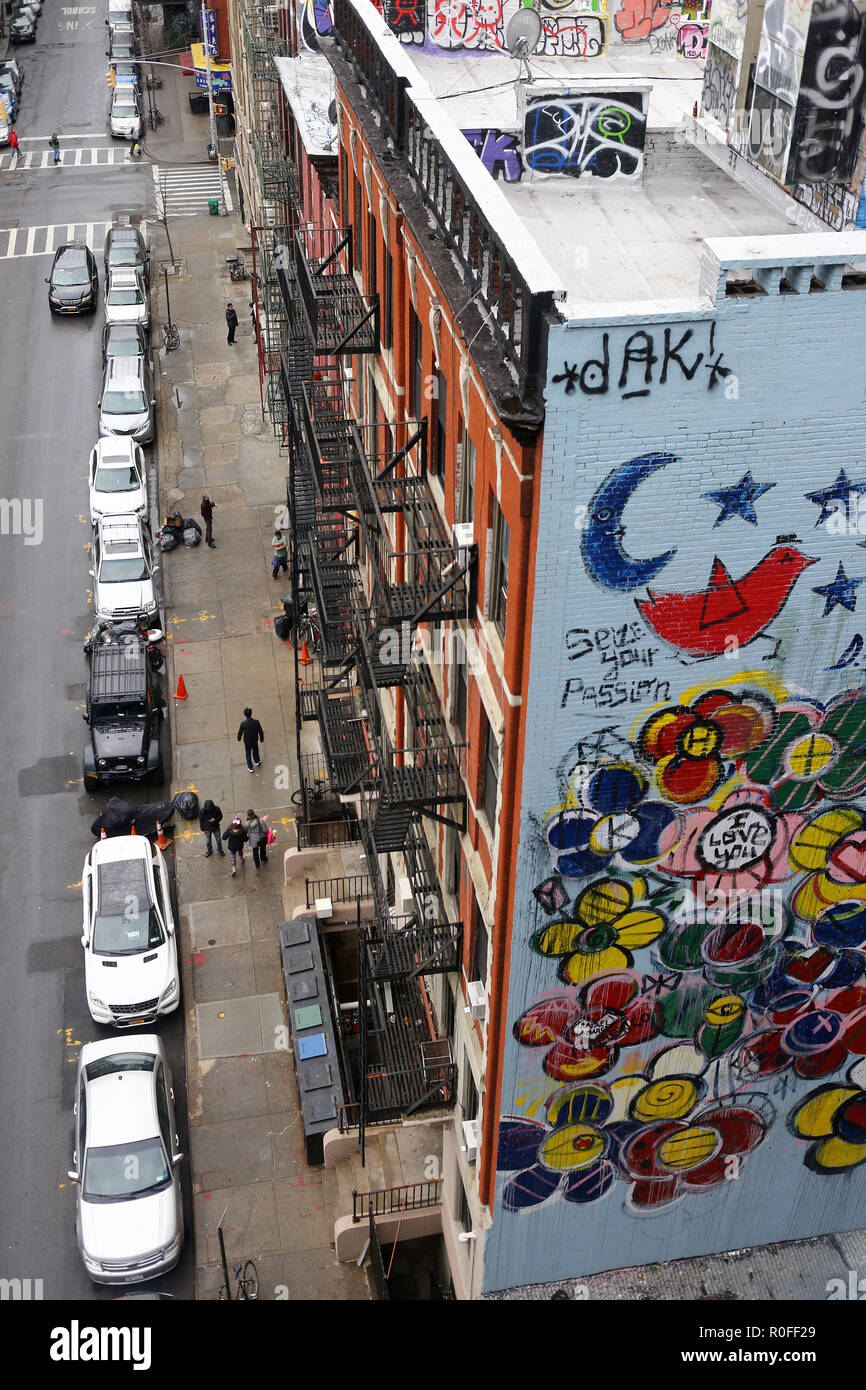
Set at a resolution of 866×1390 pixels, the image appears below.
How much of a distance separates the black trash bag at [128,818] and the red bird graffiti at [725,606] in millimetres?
20418

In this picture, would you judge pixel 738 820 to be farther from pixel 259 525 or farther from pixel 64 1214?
pixel 259 525

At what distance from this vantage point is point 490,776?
1892 centimetres

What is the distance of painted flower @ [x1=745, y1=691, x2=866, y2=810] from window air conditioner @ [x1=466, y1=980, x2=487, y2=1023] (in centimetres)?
495

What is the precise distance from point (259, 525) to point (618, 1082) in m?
29.6

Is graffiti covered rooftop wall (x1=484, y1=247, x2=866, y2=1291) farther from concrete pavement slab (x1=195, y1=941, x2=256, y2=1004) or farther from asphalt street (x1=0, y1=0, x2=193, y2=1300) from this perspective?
concrete pavement slab (x1=195, y1=941, x2=256, y2=1004)

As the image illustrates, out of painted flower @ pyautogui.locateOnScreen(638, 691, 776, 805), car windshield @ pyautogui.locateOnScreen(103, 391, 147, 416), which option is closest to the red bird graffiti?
painted flower @ pyautogui.locateOnScreen(638, 691, 776, 805)

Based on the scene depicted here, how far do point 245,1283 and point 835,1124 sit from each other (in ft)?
33.9

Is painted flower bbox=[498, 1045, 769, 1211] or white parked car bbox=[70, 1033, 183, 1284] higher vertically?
painted flower bbox=[498, 1045, 769, 1211]

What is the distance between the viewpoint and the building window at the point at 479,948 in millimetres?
19875

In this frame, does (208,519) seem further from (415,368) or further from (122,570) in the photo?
(415,368)

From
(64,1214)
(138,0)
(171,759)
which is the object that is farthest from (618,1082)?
(138,0)

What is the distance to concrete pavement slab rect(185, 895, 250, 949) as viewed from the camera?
31500 mm

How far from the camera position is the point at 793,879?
18.8 m

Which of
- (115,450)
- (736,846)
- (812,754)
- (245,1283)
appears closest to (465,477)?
(812,754)
